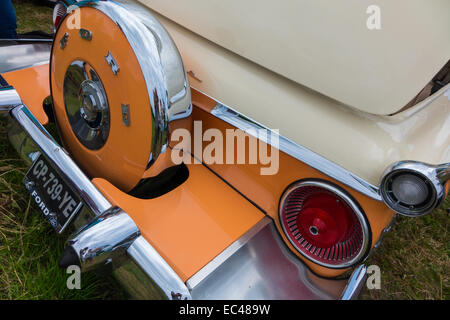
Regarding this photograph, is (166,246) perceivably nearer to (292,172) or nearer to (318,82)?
(292,172)

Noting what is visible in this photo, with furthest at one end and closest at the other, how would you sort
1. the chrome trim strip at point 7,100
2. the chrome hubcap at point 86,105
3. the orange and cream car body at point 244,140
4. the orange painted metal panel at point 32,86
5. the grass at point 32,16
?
1. the grass at point 32,16
2. the orange painted metal panel at point 32,86
3. the chrome trim strip at point 7,100
4. the chrome hubcap at point 86,105
5. the orange and cream car body at point 244,140

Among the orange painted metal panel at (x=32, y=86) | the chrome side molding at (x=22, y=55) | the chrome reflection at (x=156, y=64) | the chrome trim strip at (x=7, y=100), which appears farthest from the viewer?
the chrome side molding at (x=22, y=55)

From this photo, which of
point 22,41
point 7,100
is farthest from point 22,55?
point 7,100

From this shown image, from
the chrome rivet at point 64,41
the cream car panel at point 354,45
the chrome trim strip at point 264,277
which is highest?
the cream car panel at point 354,45

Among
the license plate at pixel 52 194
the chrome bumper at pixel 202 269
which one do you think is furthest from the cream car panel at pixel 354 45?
the license plate at pixel 52 194

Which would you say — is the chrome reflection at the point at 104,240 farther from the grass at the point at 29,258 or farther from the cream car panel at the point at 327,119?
the cream car panel at the point at 327,119

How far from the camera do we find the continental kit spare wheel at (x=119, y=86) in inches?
40.0

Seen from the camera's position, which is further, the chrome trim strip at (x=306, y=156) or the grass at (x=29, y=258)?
the grass at (x=29, y=258)

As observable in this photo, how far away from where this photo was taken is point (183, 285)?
37.0 inches

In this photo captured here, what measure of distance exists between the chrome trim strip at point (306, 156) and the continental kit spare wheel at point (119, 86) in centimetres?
14

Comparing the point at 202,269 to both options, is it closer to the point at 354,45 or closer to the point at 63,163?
the point at 63,163

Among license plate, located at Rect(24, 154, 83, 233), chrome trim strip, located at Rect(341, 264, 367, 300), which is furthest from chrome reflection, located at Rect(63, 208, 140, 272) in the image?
chrome trim strip, located at Rect(341, 264, 367, 300)

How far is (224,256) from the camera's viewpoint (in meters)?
1.07

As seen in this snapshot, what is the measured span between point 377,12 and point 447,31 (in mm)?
220
